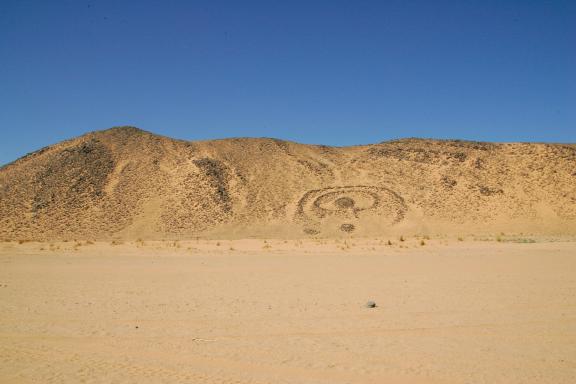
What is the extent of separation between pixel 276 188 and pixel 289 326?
49540 millimetres

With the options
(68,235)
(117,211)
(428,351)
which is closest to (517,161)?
(117,211)

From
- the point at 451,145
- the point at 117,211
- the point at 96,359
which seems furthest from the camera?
the point at 451,145

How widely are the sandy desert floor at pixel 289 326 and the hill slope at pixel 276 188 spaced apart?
1282 inches

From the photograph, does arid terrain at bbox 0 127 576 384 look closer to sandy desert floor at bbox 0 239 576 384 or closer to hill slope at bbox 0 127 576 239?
sandy desert floor at bbox 0 239 576 384

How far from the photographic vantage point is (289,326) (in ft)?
31.9

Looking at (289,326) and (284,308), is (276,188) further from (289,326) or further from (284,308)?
(289,326)

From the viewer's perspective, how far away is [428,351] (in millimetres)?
7953

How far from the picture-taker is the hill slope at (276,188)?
50.1 m

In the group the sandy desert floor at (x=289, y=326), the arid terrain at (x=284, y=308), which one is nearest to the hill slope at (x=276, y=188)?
the arid terrain at (x=284, y=308)

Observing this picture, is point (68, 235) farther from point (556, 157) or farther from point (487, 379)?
point (556, 157)

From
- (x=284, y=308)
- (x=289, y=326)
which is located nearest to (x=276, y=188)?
(x=284, y=308)

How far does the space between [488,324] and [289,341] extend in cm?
392

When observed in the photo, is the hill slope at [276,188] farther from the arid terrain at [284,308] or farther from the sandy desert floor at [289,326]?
the sandy desert floor at [289,326]

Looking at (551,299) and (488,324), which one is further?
(551,299)
